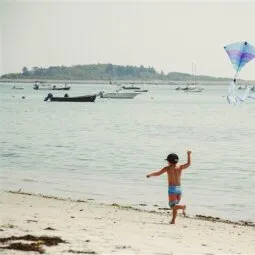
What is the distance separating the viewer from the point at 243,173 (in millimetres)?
22250

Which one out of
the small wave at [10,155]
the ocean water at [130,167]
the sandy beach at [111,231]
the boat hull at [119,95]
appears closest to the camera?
the sandy beach at [111,231]

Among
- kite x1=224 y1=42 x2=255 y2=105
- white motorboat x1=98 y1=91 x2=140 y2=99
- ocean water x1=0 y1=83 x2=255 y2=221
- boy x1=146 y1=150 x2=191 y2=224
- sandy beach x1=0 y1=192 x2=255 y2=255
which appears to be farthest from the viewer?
white motorboat x1=98 y1=91 x2=140 y2=99

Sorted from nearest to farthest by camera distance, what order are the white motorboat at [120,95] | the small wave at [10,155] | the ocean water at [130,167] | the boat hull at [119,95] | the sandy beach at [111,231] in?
1. the sandy beach at [111,231]
2. the ocean water at [130,167]
3. the small wave at [10,155]
4. the boat hull at [119,95]
5. the white motorboat at [120,95]

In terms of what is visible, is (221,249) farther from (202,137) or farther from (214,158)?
(202,137)

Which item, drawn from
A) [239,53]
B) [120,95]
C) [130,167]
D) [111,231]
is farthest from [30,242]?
[120,95]

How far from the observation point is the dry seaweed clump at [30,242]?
25.4 feet

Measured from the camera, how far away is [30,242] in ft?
26.7

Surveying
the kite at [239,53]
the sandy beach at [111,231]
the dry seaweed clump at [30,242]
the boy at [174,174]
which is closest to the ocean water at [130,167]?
the sandy beach at [111,231]

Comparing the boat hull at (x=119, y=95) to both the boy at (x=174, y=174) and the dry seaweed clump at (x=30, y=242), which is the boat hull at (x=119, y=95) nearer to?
the boy at (x=174, y=174)

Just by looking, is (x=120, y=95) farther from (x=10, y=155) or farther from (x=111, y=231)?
(x=111, y=231)

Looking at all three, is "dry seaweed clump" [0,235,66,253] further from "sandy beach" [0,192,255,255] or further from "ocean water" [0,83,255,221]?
"ocean water" [0,83,255,221]

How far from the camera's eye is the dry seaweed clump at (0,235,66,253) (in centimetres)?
773

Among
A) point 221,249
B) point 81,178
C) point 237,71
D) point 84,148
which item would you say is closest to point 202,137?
point 84,148

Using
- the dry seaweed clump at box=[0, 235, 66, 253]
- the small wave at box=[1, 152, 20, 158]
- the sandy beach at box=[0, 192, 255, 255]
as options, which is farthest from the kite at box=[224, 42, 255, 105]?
the small wave at box=[1, 152, 20, 158]
